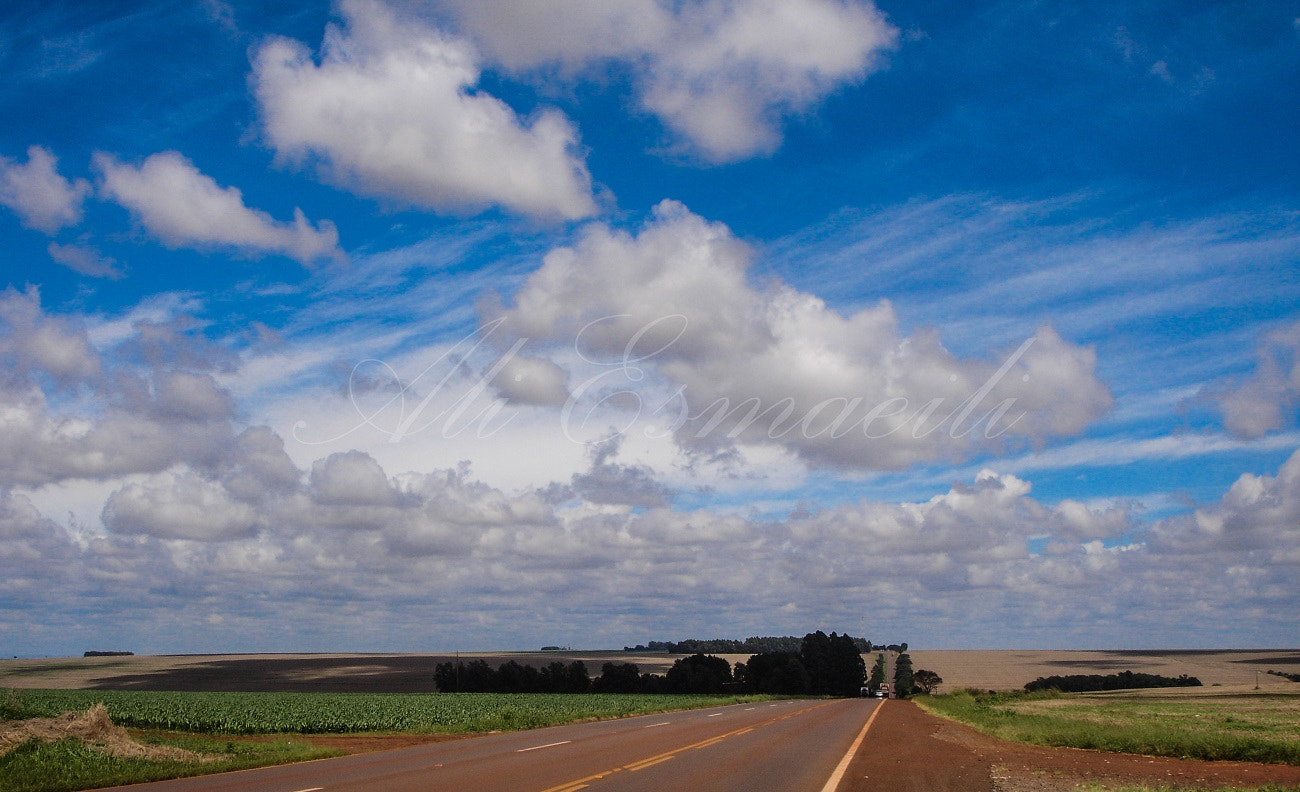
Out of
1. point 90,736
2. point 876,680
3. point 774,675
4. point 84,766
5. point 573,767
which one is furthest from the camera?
point 876,680

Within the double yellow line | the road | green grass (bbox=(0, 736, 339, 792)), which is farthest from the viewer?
green grass (bbox=(0, 736, 339, 792))

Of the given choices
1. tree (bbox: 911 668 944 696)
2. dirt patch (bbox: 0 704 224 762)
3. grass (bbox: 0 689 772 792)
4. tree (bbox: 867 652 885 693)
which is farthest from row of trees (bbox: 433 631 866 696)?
dirt patch (bbox: 0 704 224 762)

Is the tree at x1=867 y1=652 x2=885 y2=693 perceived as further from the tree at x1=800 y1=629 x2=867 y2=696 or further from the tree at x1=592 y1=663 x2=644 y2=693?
the tree at x1=592 y1=663 x2=644 y2=693

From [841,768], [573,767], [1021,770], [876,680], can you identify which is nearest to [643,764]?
[573,767]

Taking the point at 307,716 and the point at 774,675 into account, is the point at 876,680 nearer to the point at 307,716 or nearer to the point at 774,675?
the point at 774,675

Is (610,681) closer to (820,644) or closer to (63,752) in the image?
(820,644)

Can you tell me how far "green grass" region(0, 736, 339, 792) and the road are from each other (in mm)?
1158

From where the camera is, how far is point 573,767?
20.5 m

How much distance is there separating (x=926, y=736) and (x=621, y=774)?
773 inches

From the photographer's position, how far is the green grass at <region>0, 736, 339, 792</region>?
62.5 feet

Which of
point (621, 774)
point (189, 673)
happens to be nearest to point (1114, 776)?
point (621, 774)

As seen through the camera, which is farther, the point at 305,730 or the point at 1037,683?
the point at 1037,683

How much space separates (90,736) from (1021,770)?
77.8 ft

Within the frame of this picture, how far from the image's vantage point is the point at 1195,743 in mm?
26203
